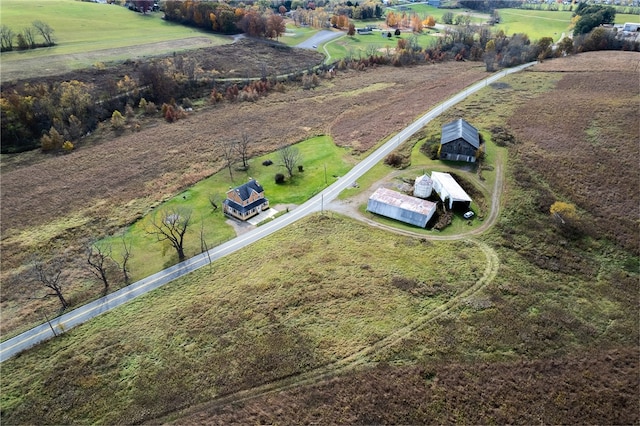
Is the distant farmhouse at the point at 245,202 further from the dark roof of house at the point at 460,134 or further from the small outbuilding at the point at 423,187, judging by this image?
the dark roof of house at the point at 460,134

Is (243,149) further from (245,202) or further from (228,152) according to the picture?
(245,202)

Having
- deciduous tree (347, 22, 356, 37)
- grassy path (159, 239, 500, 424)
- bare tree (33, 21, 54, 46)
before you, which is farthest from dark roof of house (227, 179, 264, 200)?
deciduous tree (347, 22, 356, 37)

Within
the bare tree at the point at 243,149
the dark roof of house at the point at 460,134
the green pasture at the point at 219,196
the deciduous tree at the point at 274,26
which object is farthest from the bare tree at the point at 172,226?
the deciduous tree at the point at 274,26

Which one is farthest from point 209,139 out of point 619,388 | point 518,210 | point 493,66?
point 493,66

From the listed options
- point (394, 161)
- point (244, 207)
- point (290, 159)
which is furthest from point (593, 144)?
point (244, 207)

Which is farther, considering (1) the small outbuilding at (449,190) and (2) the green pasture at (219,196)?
(1) the small outbuilding at (449,190)

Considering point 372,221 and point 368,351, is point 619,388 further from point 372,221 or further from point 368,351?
point 372,221
